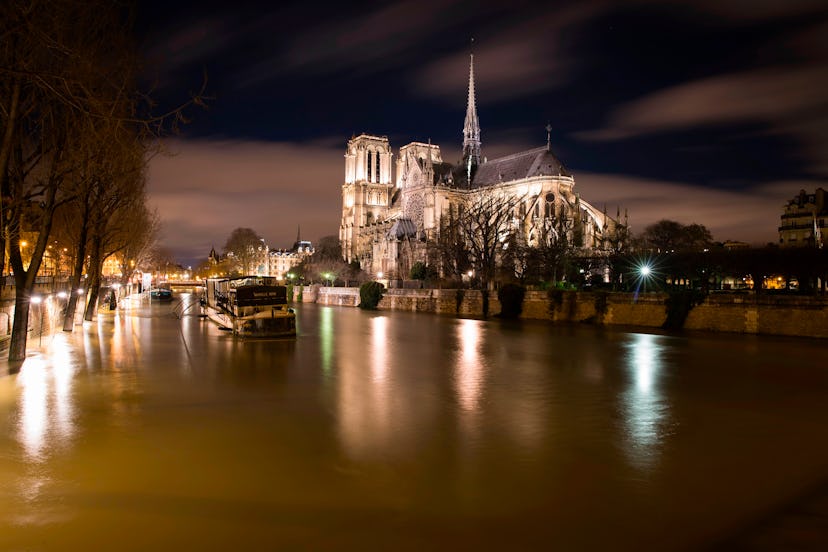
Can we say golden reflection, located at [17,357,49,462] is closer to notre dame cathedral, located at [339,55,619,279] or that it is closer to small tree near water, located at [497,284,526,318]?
small tree near water, located at [497,284,526,318]

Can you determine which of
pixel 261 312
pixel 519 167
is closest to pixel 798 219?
pixel 519 167

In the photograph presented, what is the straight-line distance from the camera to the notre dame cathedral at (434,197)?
75.7 m

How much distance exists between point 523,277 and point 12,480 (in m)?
47.5

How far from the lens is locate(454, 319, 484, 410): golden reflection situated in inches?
496

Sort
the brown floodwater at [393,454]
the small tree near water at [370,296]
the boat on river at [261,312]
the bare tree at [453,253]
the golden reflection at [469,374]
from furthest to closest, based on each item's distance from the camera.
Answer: the small tree near water at [370,296] → the bare tree at [453,253] → the boat on river at [261,312] → the golden reflection at [469,374] → the brown floodwater at [393,454]

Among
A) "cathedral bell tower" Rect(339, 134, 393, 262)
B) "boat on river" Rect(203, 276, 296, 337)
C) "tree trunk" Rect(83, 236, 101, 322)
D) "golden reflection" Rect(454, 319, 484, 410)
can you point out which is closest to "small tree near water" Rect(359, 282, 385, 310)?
"tree trunk" Rect(83, 236, 101, 322)

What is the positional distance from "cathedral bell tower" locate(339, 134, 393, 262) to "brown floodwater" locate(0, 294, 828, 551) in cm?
9892

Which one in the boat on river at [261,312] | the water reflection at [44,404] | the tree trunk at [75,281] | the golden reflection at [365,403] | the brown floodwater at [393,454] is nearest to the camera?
the brown floodwater at [393,454]

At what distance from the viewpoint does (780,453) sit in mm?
8898

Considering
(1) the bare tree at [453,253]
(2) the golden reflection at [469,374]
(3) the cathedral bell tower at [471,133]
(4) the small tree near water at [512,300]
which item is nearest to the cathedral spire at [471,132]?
(3) the cathedral bell tower at [471,133]

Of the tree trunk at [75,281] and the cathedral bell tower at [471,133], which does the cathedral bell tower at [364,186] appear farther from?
the tree trunk at [75,281]

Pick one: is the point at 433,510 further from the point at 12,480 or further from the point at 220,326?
the point at 220,326

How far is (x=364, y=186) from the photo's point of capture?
116250mm

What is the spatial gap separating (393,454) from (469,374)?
317 inches
